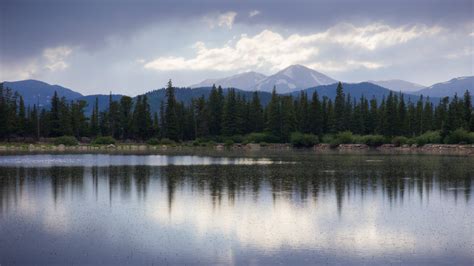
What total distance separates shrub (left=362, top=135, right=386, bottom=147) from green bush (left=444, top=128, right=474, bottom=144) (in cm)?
1649

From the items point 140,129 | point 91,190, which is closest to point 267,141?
point 140,129

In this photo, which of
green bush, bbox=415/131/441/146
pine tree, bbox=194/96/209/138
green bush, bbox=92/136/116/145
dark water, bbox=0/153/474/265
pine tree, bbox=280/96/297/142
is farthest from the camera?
pine tree, bbox=194/96/209/138

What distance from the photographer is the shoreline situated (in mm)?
99938

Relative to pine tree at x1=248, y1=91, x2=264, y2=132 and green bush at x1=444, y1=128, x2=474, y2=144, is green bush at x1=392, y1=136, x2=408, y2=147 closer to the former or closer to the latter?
green bush at x1=444, y1=128, x2=474, y2=144

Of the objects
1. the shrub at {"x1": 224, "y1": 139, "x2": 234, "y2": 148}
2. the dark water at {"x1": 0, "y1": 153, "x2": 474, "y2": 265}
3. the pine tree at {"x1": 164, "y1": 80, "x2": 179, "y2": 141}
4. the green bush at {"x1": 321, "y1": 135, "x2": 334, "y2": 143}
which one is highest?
the pine tree at {"x1": 164, "y1": 80, "x2": 179, "y2": 141}

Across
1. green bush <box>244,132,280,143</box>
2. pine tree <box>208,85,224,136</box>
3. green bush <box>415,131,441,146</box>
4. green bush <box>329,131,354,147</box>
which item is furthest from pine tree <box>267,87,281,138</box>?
green bush <box>415,131,441,146</box>

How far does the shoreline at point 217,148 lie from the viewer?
9994cm

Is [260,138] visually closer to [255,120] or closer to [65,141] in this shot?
[255,120]

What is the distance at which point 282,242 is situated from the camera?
65.0 feet

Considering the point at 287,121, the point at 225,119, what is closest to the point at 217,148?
the point at 225,119

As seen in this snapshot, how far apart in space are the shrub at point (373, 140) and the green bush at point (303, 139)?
1147cm

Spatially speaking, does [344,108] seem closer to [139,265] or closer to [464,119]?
[464,119]

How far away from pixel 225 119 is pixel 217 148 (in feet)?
42.0

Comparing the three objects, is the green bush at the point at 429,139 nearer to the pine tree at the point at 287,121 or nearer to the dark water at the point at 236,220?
the pine tree at the point at 287,121
